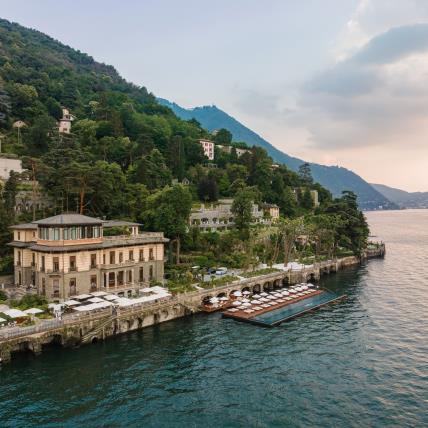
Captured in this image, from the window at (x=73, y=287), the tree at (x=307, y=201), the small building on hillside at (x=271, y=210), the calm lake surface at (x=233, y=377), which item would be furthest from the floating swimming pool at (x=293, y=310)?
the tree at (x=307, y=201)

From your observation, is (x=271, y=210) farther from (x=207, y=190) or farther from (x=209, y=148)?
(x=209, y=148)

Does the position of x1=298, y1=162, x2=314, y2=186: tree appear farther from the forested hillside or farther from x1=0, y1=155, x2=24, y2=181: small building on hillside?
x1=0, y1=155, x2=24, y2=181: small building on hillside

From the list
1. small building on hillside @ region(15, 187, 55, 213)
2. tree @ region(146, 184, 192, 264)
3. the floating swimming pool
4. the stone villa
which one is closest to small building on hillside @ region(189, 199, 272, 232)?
tree @ region(146, 184, 192, 264)

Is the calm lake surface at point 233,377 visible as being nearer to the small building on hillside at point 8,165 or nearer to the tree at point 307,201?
the small building on hillside at point 8,165

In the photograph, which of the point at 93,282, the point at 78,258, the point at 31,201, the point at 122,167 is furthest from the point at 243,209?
the point at 78,258

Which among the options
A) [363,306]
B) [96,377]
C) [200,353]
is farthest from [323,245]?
[96,377]
